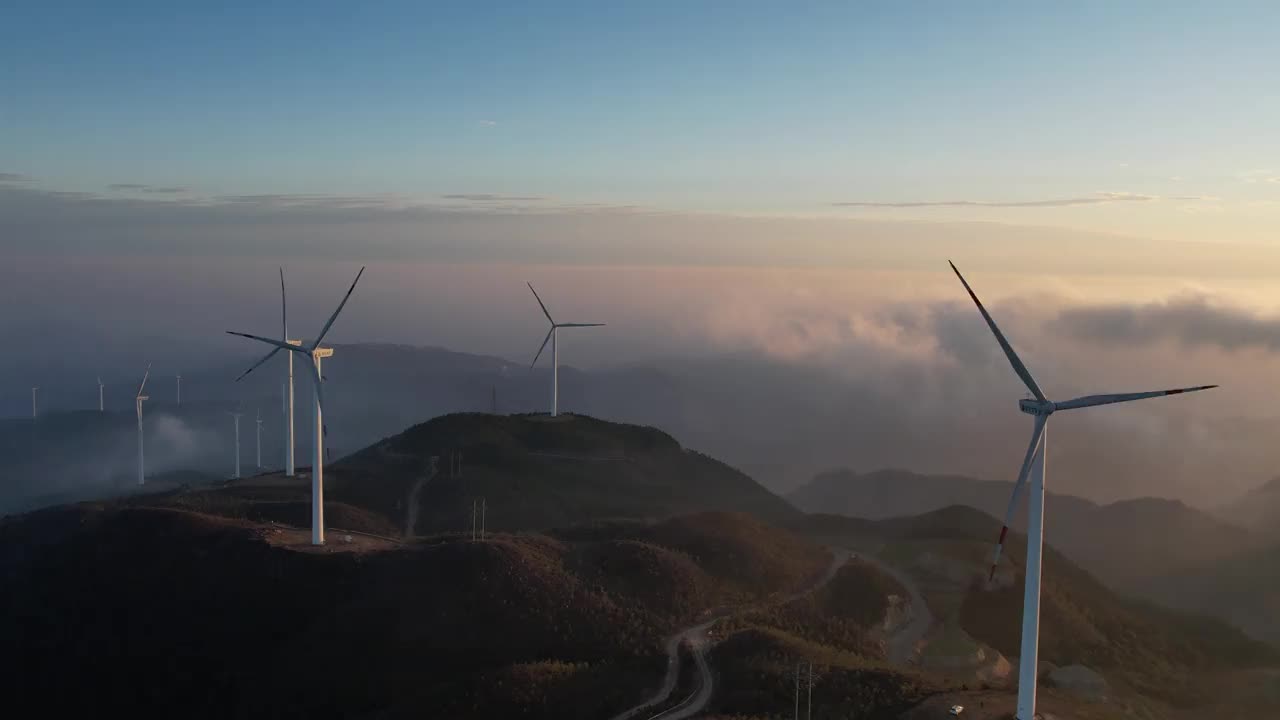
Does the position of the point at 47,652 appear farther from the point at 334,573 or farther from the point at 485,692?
the point at 485,692

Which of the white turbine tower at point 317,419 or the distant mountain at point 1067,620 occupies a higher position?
the white turbine tower at point 317,419

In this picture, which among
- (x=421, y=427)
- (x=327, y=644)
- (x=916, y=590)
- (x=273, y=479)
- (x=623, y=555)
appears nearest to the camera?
(x=327, y=644)

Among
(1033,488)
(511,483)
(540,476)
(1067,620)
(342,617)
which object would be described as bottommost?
(1067,620)

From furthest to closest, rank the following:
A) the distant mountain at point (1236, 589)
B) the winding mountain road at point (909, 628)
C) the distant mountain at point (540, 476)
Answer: the distant mountain at point (1236, 589)
the distant mountain at point (540, 476)
the winding mountain road at point (909, 628)

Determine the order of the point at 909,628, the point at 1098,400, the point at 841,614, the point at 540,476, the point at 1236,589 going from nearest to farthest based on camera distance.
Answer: the point at 1098,400
the point at 909,628
the point at 841,614
the point at 1236,589
the point at 540,476

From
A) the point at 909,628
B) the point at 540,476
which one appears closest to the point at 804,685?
the point at 909,628

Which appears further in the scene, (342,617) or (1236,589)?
(1236,589)

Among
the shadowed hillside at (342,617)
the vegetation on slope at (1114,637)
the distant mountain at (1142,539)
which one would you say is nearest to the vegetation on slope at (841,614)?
the shadowed hillside at (342,617)

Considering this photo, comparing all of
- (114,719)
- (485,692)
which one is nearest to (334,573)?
(114,719)

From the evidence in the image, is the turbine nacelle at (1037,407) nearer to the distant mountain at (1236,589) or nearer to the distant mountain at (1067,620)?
the distant mountain at (1067,620)

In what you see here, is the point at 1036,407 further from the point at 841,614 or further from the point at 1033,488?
the point at 841,614

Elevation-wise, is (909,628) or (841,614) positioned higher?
(841,614)
